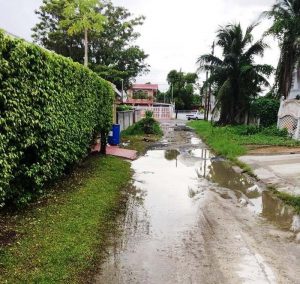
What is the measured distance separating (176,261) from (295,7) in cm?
2352

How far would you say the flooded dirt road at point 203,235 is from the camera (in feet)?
16.8

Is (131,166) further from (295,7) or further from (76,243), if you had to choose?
(295,7)

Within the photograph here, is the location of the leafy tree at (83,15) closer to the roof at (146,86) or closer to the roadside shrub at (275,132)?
the roadside shrub at (275,132)

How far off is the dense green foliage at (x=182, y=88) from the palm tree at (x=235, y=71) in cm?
4058

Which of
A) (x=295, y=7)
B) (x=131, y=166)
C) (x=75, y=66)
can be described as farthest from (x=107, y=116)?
(x=295, y=7)

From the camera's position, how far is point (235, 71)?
3031 centimetres

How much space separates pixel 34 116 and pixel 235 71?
85.1 ft

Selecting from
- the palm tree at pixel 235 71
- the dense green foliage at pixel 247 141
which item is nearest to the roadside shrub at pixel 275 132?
the dense green foliage at pixel 247 141

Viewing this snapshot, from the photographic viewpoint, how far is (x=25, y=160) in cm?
688

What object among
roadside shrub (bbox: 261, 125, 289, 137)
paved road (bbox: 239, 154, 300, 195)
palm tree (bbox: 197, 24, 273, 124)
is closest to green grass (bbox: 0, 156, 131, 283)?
paved road (bbox: 239, 154, 300, 195)

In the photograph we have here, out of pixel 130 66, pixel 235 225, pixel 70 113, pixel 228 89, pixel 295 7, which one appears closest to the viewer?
pixel 235 225

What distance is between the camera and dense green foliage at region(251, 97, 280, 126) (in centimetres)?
2583

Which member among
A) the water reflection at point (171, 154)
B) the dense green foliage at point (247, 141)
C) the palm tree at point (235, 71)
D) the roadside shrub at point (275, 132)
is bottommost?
the water reflection at point (171, 154)

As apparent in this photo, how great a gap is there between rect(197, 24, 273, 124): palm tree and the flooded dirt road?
62.0 ft
